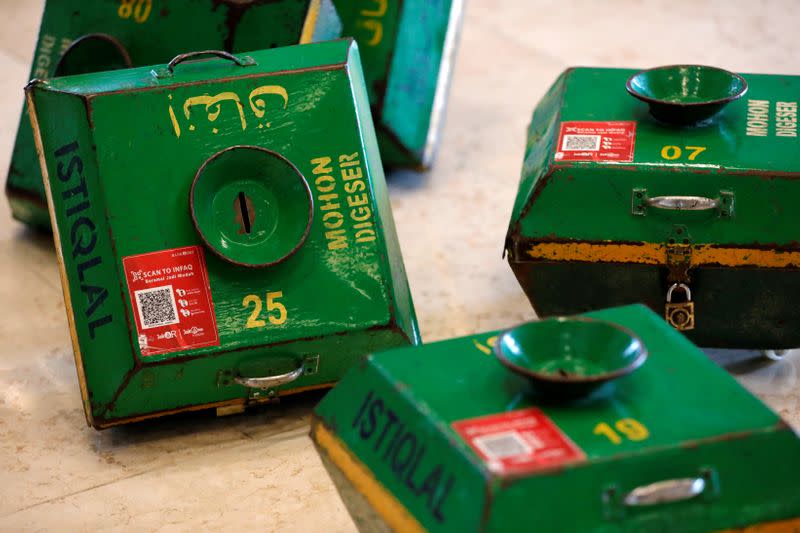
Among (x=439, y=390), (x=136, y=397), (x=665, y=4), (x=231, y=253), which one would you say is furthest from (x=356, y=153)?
(x=665, y=4)

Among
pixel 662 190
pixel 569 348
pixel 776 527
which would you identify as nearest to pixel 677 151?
pixel 662 190

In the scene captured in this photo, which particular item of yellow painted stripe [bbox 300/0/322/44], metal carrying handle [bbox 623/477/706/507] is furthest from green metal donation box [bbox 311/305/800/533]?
yellow painted stripe [bbox 300/0/322/44]

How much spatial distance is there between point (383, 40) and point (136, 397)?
166cm

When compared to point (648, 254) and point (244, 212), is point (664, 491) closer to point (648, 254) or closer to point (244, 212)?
point (648, 254)

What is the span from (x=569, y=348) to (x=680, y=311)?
34.6 inches

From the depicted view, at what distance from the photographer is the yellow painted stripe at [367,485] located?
1994mm

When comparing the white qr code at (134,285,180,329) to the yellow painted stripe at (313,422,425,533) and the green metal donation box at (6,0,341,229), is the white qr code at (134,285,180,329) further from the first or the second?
the green metal donation box at (6,0,341,229)

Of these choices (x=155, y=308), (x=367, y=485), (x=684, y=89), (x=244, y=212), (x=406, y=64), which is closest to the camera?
(x=367, y=485)

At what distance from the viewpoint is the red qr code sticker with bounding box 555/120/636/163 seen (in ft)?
9.46

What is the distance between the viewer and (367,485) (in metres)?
2.08

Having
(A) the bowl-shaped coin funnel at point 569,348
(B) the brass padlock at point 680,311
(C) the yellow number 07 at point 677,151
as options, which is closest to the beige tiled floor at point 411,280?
(B) the brass padlock at point 680,311

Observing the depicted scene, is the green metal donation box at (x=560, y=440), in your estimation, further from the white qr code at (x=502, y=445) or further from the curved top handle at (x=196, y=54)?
the curved top handle at (x=196, y=54)

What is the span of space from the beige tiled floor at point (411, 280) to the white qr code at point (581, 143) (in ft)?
2.12

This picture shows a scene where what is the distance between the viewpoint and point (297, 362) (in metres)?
2.87
